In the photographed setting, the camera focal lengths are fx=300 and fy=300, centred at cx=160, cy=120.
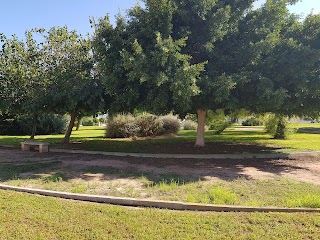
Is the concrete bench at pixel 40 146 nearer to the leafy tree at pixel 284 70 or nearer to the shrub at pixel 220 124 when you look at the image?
the leafy tree at pixel 284 70

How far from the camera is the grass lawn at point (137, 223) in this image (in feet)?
13.7

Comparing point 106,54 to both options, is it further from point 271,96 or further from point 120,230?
point 120,230

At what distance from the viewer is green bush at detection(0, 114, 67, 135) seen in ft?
94.1

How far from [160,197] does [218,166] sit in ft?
14.6

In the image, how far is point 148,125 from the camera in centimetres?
2370

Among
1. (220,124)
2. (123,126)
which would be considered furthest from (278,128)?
(123,126)

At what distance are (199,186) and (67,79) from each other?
1065cm

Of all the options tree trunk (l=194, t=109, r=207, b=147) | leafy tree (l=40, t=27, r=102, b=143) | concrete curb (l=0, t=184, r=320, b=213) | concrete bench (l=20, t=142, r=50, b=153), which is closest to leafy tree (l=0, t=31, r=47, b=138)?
leafy tree (l=40, t=27, r=102, b=143)

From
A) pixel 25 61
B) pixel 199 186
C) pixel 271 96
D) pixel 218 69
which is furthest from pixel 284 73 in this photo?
pixel 25 61

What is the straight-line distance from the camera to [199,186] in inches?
275

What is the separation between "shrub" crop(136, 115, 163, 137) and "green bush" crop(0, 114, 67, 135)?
1008 cm

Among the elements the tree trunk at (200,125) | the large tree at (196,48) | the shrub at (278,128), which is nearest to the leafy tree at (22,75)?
the large tree at (196,48)

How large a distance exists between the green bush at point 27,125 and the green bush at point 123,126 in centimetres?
851

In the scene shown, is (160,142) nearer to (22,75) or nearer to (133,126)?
(133,126)
